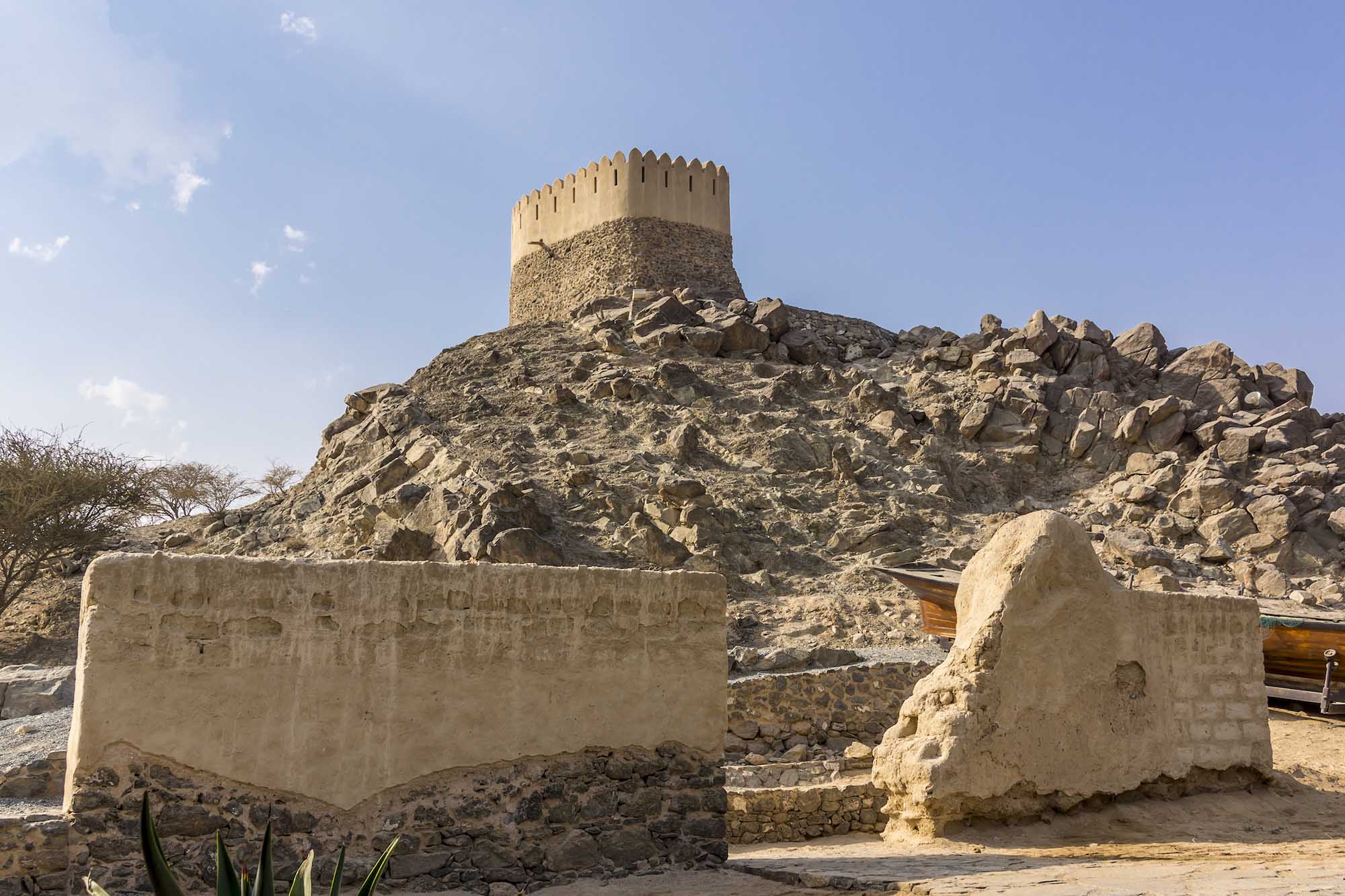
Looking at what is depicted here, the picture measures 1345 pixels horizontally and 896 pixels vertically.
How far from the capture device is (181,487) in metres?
29.6

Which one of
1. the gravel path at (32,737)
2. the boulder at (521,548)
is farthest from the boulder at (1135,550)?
the gravel path at (32,737)

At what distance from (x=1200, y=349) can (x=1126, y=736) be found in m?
21.9

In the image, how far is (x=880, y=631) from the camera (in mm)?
16812

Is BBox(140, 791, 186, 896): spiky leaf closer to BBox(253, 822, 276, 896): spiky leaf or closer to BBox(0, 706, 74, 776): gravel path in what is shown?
BBox(253, 822, 276, 896): spiky leaf

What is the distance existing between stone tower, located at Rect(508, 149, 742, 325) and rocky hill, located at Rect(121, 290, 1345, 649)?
1641mm

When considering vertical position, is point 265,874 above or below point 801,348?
below

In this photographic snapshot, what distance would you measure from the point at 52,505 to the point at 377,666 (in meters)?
17.8

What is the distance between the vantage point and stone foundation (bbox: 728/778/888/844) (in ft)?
27.9

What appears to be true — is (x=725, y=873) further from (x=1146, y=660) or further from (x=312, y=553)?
(x=312, y=553)

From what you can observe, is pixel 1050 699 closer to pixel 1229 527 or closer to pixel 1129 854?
pixel 1129 854

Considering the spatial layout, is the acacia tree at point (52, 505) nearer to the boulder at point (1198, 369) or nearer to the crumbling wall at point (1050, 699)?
the crumbling wall at point (1050, 699)

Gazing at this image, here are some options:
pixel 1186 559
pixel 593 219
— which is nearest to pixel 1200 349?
pixel 1186 559

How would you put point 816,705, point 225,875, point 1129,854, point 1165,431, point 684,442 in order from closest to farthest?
point 225,875
point 1129,854
point 816,705
point 684,442
point 1165,431

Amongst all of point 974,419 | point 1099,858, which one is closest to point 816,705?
point 1099,858
